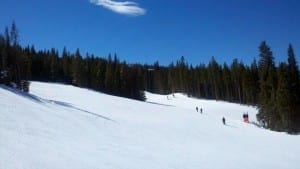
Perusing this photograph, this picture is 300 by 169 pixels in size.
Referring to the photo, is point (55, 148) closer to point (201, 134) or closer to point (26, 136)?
point (26, 136)

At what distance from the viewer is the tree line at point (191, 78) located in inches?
1989

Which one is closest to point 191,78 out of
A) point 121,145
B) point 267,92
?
point 267,92

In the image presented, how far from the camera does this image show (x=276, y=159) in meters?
24.8

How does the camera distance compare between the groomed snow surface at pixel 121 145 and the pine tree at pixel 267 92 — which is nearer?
the groomed snow surface at pixel 121 145

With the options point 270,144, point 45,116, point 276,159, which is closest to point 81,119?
point 45,116

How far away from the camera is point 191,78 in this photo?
353ft

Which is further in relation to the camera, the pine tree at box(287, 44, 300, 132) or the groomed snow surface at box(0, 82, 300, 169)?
the pine tree at box(287, 44, 300, 132)

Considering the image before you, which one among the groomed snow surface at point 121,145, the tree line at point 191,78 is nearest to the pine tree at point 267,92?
the tree line at point 191,78

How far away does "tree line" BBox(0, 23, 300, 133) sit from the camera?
50.5 m

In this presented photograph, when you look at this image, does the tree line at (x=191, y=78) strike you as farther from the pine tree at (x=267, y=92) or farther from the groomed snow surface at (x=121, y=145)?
the groomed snow surface at (x=121, y=145)

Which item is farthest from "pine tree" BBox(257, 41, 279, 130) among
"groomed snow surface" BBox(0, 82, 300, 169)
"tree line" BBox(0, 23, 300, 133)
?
"groomed snow surface" BBox(0, 82, 300, 169)

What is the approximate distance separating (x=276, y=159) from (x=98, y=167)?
1557 centimetres

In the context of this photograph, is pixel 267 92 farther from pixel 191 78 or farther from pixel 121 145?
pixel 191 78

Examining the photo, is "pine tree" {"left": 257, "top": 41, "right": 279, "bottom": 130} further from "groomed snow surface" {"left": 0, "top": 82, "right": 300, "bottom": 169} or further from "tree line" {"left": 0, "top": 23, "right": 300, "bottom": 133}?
"groomed snow surface" {"left": 0, "top": 82, "right": 300, "bottom": 169}
